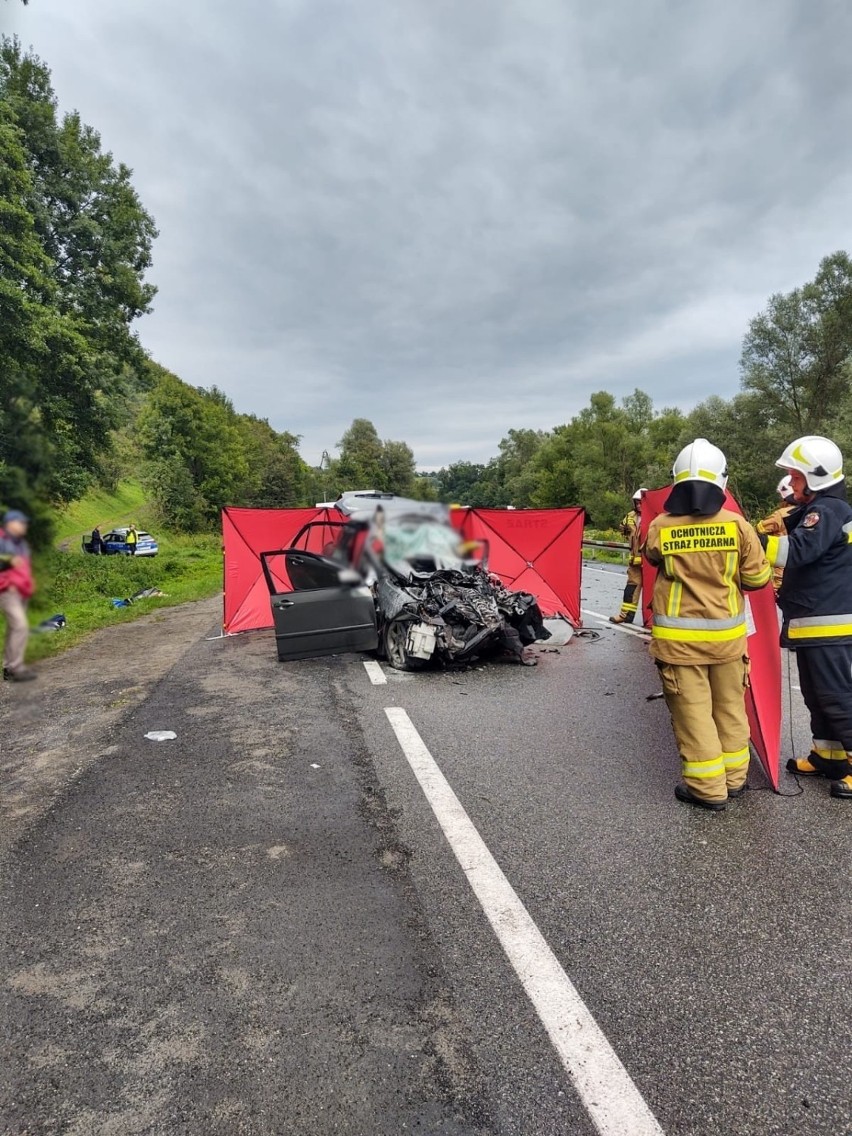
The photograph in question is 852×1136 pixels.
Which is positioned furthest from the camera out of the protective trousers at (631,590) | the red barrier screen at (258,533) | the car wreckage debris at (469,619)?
the protective trousers at (631,590)

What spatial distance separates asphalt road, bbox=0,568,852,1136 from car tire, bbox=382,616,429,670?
73.0 inches

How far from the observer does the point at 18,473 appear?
748 millimetres

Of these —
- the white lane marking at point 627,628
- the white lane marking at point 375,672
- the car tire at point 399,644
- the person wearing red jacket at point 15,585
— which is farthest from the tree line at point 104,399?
the white lane marking at point 627,628

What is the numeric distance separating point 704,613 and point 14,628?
3.64 metres

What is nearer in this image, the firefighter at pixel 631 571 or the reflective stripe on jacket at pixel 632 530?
the reflective stripe on jacket at pixel 632 530

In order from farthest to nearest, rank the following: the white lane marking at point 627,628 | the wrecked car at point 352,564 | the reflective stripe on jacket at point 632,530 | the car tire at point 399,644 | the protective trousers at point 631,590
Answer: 1. the white lane marking at point 627,628
2. the protective trousers at point 631,590
3. the reflective stripe on jacket at point 632,530
4. the car tire at point 399,644
5. the wrecked car at point 352,564

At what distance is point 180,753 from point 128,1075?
317 centimetres

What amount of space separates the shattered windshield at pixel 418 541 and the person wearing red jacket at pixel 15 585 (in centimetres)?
46

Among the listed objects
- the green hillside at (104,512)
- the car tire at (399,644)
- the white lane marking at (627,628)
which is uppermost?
the green hillside at (104,512)

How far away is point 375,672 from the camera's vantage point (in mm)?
7855

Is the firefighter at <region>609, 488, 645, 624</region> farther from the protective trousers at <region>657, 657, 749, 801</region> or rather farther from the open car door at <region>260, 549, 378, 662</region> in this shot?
the open car door at <region>260, 549, 378, 662</region>

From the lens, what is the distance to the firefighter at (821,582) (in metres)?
3.84

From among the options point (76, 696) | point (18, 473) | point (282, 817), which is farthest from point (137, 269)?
point (76, 696)

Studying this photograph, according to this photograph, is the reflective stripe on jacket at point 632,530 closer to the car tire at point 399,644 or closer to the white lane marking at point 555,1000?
the car tire at point 399,644
